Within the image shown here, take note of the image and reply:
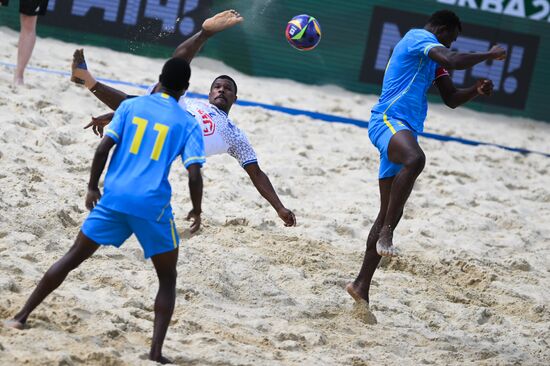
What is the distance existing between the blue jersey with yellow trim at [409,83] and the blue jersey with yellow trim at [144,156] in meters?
1.90

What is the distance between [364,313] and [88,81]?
217 centimetres

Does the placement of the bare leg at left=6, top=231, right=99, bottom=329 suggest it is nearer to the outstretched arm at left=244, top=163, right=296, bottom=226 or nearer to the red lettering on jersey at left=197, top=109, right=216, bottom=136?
the outstretched arm at left=244, top=163, right=296, bottom=226

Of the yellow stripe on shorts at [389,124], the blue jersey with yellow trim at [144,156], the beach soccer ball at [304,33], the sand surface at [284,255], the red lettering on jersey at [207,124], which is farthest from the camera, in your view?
the beach soccer ball at [304,33]

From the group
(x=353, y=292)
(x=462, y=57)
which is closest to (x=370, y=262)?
(x=353, y=292)

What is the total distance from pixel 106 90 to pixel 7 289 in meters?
1.50

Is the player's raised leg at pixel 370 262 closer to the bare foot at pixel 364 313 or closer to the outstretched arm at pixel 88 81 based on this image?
the bare foot at pixel 364 313

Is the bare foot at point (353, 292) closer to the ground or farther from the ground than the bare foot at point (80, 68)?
closer to the ground

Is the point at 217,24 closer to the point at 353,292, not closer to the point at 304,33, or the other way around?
the point at 304,33

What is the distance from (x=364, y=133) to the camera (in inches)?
411

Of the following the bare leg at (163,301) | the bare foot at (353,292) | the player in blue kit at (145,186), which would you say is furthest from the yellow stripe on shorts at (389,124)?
the bare leg at (163,301)

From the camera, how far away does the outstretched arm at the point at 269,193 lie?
19.1 ft

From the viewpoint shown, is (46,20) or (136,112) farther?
(46,20)

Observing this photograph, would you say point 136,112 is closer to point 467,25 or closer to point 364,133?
point 364,133

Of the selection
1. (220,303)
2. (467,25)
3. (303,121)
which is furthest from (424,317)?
(467,25)
